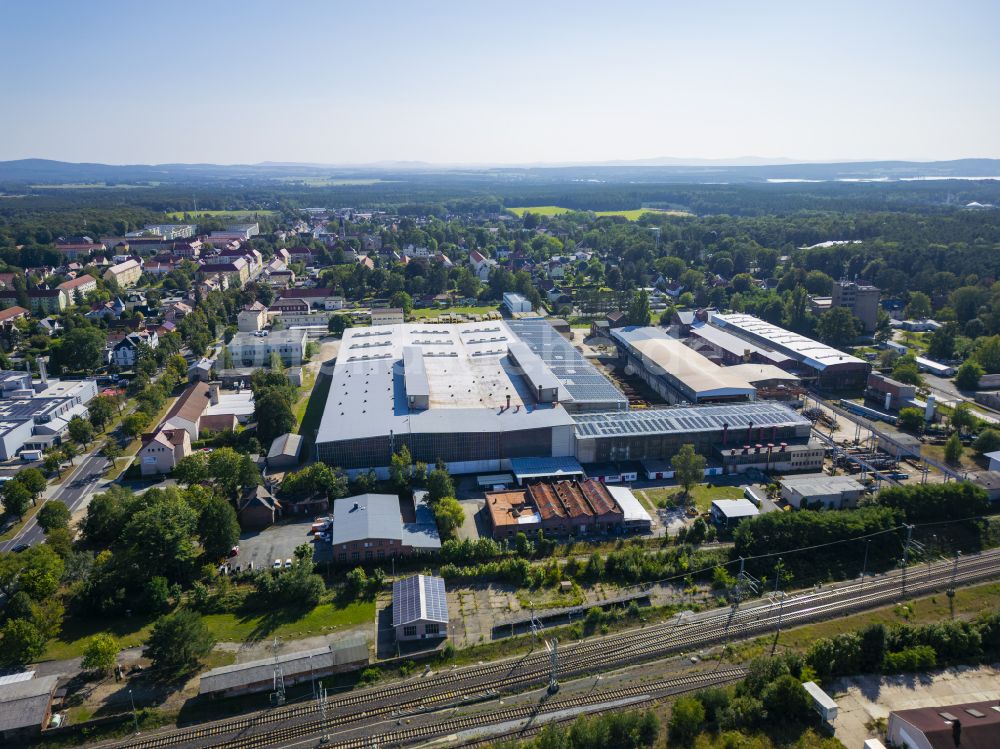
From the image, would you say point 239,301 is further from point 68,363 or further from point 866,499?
point 866,499

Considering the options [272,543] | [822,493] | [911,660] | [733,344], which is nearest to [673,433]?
[822,493]

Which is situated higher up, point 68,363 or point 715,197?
point 715,197

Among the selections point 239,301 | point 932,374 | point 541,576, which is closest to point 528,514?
point 541,576

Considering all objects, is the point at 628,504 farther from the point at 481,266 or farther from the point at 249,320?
the point at 481,266

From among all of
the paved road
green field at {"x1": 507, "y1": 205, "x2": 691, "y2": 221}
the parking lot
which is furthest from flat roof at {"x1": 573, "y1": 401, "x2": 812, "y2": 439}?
green field at {"x1": 507, "y1": 205, "x2": 691, "y2": 221}

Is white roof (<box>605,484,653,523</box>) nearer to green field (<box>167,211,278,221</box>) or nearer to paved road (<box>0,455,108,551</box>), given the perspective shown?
paved road (<box>0,455,108,551</box>)

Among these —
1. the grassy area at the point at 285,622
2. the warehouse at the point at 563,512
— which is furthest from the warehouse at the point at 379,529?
the warehouse at the point at 563,512
